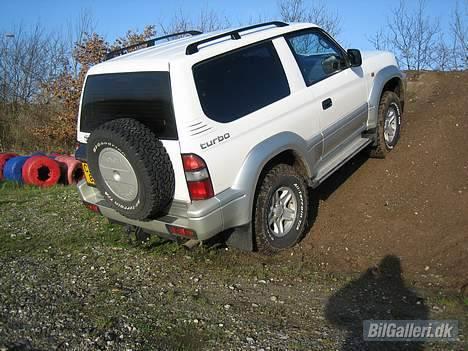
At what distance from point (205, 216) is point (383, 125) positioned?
10.7ft

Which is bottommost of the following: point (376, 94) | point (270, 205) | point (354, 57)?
point (270, 205)

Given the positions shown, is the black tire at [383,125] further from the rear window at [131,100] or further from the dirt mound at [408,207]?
the rear window at [131,100]

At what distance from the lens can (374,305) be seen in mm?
3412

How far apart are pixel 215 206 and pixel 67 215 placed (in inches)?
127

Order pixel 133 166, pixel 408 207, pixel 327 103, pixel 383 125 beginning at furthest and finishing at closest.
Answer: pixel 383 125 < pixel 408 207 < pixel 327 103 < pixel 133 166

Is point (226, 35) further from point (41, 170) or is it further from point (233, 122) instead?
point (41, 170)

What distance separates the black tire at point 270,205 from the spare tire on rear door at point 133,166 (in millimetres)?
871

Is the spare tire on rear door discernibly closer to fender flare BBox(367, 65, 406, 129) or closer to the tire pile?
fender flare BBox(367, 65, 406, 129)

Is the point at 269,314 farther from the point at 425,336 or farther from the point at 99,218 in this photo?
the point at 99,218

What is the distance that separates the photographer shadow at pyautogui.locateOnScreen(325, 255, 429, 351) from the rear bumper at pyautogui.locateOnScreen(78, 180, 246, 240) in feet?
3.44

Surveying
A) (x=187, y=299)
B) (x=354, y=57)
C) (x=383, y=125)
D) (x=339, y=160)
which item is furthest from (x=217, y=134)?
(x=383, y=125)

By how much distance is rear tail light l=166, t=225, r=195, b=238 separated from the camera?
351cm

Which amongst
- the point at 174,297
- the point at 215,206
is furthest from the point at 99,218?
the point at 215,206

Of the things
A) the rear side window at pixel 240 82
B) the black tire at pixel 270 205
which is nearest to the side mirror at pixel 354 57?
the rear side window at pixel 240 82
